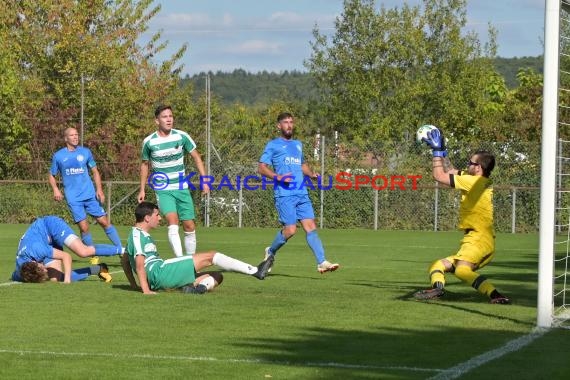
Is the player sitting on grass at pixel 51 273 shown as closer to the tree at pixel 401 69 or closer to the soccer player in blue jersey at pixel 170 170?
the soccer player in blue jersey at pixel 170 170

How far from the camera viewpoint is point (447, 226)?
107 ft

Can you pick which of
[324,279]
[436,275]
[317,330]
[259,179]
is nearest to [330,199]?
[259,179]

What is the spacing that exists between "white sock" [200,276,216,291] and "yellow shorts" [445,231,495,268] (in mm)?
2579

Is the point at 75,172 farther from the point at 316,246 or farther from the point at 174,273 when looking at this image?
the point at 174,273

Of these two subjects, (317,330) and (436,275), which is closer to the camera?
(317,330)

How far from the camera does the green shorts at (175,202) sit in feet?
50.7

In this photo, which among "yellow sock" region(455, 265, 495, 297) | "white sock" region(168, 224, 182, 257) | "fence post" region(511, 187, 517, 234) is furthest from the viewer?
"fence post" region(511, 187, 517, 234)

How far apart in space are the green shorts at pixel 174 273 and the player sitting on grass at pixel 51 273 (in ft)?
5.89

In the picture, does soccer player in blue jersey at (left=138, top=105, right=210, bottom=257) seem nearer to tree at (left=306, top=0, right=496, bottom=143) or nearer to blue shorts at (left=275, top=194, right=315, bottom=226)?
blue shorts at (left=275, top=194, right=315, bottom=226)

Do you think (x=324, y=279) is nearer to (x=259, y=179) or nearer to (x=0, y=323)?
(x=0, y=323)

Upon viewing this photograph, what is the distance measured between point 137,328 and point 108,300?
2271mm

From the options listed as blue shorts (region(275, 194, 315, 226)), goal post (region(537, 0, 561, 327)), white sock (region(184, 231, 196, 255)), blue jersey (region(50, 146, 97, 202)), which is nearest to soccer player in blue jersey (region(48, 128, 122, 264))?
blue jersey (region(50, 146, 97, 202))

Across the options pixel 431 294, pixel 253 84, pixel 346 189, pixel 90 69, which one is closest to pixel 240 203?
pixel 346 189

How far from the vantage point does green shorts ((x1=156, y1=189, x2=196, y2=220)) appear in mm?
15453
